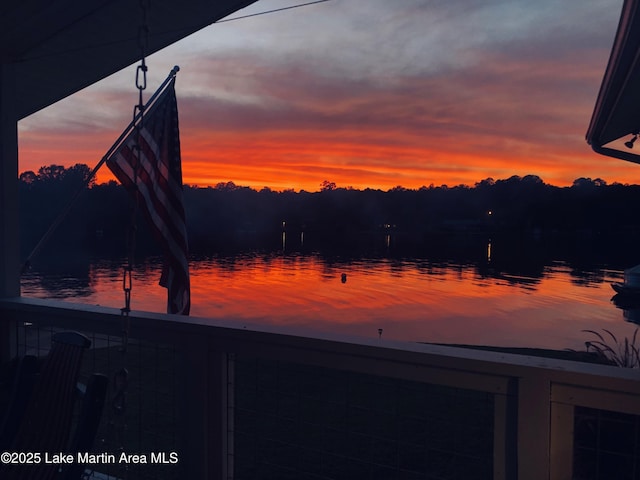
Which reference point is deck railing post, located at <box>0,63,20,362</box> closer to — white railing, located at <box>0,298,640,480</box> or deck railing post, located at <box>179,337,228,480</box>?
white railing, located at <box>0,298,640,480</box>

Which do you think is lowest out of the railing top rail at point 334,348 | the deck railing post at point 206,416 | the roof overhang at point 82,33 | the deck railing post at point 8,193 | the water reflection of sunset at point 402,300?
the water reflection of sunset at point 402,300

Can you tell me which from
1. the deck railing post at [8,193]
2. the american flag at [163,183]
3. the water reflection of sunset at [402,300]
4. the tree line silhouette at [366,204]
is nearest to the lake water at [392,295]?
the water reflection of sunset at [402,300]

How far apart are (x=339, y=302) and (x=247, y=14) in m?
50.6

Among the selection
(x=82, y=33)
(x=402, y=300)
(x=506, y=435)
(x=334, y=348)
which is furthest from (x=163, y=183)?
(x=402, y=300)

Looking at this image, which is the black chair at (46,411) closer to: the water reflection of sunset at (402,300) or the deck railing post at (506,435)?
the deck railing post at (506,435)

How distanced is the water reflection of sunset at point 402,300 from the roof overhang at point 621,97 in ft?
74.7

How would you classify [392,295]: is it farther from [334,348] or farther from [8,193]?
[334,348]

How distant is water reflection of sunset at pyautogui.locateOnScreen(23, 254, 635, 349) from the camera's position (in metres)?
41.3

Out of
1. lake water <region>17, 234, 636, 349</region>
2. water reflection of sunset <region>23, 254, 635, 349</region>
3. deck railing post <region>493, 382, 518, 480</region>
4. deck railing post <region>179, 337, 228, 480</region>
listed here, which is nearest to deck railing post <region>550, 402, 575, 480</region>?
deck railing post <region>493, 382, 518, 480</region>

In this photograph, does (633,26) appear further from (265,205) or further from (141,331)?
(265,205)

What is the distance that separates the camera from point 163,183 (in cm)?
423

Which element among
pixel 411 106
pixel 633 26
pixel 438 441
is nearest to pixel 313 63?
pixel 411 106

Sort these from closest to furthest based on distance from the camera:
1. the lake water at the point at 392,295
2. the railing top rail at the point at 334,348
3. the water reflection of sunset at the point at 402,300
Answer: the railing top rail at the point at 334,348 → the water reflection of sunset at the point at 402,300 → the lake water at the point at 392,295

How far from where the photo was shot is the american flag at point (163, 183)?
4000 mm
